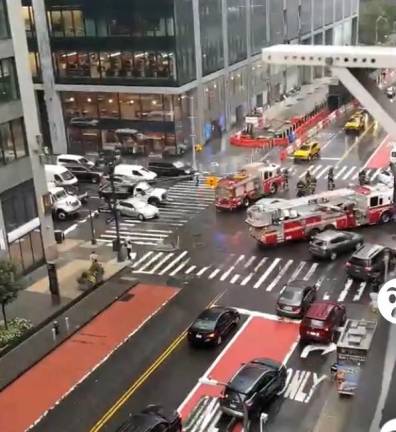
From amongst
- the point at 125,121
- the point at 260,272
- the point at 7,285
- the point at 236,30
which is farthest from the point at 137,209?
the point at 236,30

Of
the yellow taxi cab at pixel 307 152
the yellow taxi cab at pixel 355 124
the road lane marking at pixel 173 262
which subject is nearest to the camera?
the road lane marking at pixel 173 262

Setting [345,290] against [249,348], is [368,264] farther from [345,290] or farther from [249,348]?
[249,348]

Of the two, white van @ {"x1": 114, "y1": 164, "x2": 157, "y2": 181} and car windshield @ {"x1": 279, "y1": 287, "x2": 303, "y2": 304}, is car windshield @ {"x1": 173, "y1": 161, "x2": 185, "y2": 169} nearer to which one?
white van @ {"x1": 114, "y1": 164, "x2": 157, "y2": 181}

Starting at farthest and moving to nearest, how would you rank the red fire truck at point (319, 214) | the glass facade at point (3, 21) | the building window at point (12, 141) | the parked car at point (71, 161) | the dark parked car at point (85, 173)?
the parked car at point (71, 161) → the dark parked car at point (85, 173) → the red fire truck at point (319, 214) → the building window at point (12, 141) → the glass facade at point (3, 21)

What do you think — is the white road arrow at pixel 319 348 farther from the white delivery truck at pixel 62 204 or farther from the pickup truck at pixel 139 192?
the white delivery truck at pixel 62 204

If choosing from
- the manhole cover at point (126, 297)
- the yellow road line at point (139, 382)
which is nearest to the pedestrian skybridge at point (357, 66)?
the yellow road line at point (139, 382)

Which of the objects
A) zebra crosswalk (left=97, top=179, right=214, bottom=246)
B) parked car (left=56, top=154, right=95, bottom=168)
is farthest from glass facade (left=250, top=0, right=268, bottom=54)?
zebra crosswalk (left=97, top=179, right=214, bottom=246)

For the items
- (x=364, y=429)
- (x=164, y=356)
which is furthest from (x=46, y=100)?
(x=364, y=429)
